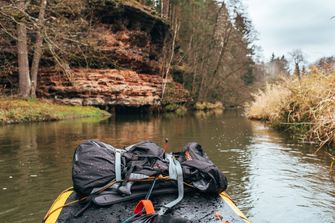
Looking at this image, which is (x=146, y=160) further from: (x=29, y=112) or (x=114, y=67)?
(x=114, y=67)

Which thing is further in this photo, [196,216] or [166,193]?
[166,193]

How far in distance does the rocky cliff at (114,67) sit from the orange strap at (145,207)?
18.9 meters

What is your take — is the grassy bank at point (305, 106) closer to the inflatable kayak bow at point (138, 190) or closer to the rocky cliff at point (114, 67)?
the inflatable kayak bow at point (138, 190)

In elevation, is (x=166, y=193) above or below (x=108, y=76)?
below

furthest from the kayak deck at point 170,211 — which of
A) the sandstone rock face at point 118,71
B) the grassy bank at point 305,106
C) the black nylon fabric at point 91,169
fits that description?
the sandstone rock face at point 118,71

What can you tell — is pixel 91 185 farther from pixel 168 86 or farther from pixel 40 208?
pixel 168 86

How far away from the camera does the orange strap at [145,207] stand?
2.55m

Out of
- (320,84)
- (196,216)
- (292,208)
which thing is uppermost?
(320,84)

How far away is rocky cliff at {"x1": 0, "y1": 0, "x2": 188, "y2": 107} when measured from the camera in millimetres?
22375

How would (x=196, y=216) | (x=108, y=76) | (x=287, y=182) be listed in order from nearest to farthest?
(x=196, y=216)
(x=287, y=182)
(x=108, y=76)

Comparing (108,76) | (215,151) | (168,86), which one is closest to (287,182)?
(215,151)

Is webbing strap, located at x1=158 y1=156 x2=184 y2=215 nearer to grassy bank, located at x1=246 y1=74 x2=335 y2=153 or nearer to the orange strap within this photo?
the orange strap

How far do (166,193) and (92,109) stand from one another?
19275mm

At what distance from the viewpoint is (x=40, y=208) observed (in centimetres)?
459
